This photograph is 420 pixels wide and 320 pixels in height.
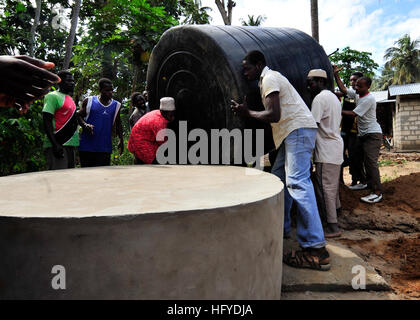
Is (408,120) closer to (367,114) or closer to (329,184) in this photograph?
(367,114)

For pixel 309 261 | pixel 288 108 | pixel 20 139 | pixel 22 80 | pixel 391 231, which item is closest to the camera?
pixel 22 80

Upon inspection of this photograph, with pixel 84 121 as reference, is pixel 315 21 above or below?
above

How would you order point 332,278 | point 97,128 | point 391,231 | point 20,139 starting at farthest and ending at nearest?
point 20,139
point 97,128
point 391,231
point 332,278

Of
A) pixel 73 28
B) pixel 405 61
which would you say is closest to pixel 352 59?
pixel 73 28

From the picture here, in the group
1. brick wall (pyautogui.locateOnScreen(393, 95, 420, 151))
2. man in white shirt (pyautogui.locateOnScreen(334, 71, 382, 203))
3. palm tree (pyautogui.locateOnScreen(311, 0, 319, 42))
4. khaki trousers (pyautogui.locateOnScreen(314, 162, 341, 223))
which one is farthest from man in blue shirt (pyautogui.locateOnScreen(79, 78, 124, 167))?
brick wall (pyautogui.locateOnScreen(393, 95, 420, 151))

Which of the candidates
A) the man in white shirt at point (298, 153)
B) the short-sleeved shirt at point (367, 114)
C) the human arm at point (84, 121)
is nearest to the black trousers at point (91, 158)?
the human arm at point (84, 121)

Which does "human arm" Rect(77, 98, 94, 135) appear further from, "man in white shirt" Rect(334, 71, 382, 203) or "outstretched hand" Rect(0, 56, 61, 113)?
"man in white shirt" Rect(334, 71, 382, 203)

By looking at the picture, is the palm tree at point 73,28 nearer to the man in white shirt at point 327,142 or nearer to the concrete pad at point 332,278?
the man in white shirt at point 327,142

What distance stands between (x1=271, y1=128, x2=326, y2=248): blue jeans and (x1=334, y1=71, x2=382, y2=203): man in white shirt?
2201mm

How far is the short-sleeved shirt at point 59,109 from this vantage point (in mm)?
3719

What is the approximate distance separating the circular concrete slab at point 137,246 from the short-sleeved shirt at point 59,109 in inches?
91.3

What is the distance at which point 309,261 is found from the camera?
255 centimetres

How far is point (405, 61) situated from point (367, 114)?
35910mm

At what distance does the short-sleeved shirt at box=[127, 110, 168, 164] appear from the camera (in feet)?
11.4
